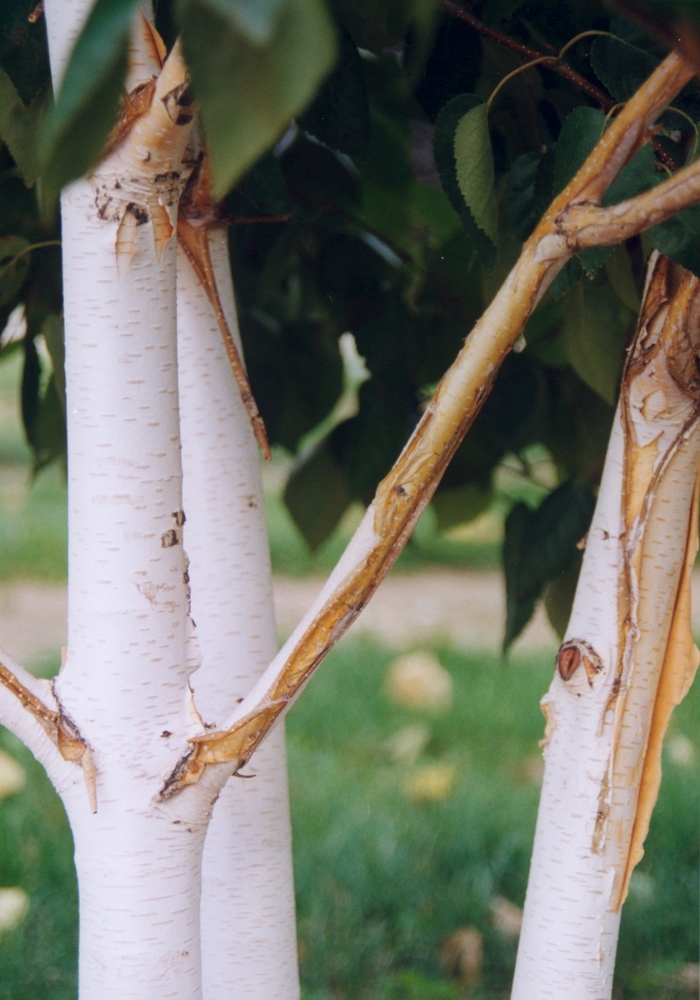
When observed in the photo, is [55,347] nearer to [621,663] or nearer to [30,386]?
[30,386]

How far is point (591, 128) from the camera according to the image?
463 mm

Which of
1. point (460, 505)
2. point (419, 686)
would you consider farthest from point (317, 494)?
point (419, 686)

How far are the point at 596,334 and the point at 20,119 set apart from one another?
1.25 feet

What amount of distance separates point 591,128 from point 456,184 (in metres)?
0.08

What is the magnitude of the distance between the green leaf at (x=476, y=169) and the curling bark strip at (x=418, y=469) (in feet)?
0.10

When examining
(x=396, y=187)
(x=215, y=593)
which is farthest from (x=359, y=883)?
(x=396, y=187)

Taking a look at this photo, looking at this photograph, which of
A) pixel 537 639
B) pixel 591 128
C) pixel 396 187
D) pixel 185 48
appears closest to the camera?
pixel 185 48

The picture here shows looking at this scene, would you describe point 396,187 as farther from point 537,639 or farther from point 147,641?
point 537,639

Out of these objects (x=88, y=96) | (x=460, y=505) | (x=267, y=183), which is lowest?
(x=460, y=505)

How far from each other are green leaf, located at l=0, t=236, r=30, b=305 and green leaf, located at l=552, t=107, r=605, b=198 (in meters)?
0.33

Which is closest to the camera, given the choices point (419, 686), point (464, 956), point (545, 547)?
point (545, 547)

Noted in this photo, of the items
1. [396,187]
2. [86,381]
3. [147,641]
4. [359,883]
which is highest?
[396,187]

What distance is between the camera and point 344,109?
0.55m

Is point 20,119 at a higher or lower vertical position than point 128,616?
higher
